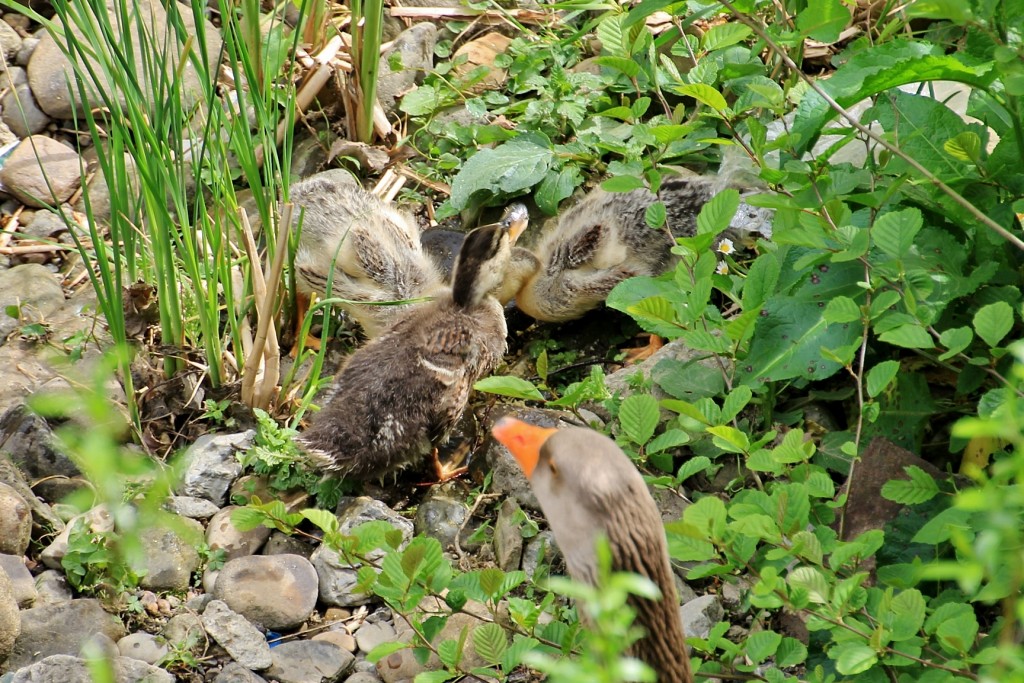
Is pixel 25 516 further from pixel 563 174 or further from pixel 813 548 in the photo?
pixel 563 174

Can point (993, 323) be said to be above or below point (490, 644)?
above

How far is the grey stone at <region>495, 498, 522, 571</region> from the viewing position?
3.76 meters

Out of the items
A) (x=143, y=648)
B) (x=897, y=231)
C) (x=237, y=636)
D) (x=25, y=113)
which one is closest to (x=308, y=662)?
(x=237, y=636)

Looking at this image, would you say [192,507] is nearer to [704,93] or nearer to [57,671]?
[57,671]

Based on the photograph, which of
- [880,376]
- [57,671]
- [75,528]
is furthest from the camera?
[75,528]

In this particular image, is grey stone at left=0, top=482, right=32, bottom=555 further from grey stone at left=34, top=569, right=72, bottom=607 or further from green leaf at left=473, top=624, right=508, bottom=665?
green leaf at left=473, top=624, right=508, bottom=665

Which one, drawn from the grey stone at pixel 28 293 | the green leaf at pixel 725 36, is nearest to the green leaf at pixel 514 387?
the green leaf at pixel 725 36

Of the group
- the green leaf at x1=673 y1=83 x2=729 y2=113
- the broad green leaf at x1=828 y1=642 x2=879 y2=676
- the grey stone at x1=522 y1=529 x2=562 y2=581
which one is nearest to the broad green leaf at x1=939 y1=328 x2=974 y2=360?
the broad green leaf at x1=828 y1=642 x2=879 y2=676

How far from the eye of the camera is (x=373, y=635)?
11.9ft

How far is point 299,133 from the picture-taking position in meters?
6.02

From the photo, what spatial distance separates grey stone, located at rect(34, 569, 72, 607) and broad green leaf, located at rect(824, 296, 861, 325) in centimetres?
258

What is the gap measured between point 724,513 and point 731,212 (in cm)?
101

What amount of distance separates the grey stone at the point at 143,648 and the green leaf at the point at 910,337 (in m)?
2.43

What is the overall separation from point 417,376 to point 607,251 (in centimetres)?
120
